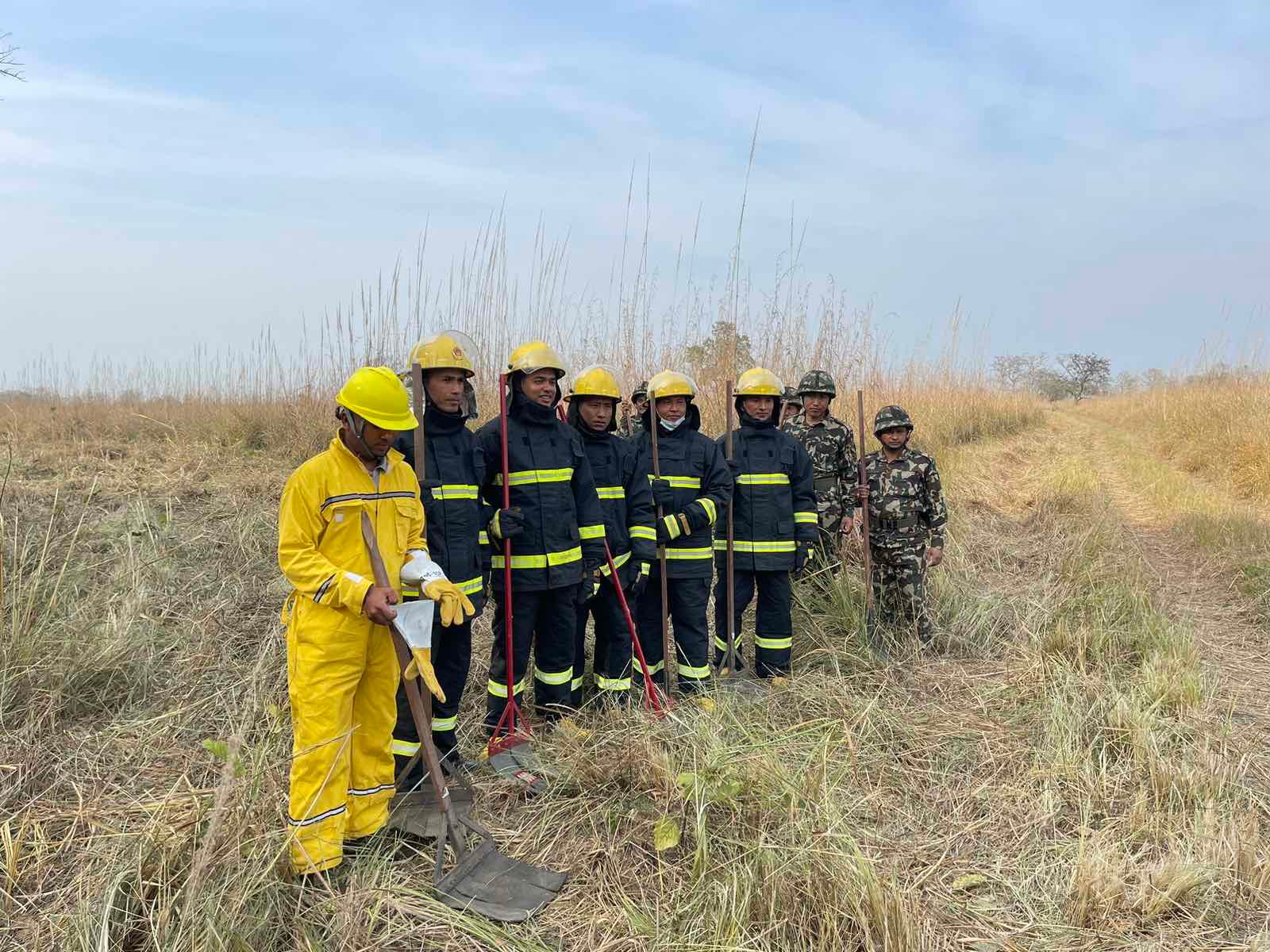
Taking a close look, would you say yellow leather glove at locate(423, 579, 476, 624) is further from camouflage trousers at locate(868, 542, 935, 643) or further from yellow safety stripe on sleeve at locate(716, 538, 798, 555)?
camouflage trousers at locate(868, 542, 935, 643)

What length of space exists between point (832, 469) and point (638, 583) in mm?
2107

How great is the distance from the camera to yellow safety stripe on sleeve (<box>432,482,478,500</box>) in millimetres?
3621

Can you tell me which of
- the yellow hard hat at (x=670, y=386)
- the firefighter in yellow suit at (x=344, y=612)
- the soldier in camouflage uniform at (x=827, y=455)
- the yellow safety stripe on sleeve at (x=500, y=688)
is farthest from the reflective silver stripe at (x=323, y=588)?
the soldier in camouflage uniform at (x=827, y=455)

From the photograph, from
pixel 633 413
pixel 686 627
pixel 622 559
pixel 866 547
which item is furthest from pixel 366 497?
pixel 633 413

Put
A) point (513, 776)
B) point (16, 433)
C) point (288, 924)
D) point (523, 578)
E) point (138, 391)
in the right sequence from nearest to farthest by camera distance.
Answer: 1. point (288, 924)
2. point (513, 776)
3. point (523, 578)
4. point (16, 433)
5. point (138, 391)

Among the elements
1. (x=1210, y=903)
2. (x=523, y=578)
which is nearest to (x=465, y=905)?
(x=523, y=578)

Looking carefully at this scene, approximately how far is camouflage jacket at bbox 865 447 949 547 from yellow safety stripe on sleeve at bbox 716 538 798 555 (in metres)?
0.93

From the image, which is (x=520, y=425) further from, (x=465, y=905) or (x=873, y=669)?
(x=873, y=669)

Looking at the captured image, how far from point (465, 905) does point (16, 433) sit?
10.4 m

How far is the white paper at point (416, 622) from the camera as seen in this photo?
282 cm

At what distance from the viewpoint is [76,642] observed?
4.17 metres

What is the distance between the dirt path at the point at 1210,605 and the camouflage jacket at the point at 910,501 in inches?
74.2

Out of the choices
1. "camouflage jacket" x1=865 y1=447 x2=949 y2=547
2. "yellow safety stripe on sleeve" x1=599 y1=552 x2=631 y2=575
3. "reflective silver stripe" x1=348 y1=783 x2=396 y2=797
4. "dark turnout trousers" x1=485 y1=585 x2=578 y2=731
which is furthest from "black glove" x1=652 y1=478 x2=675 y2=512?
"reflective silver stripe" x1=348 y1=783 x2=396 y2=797

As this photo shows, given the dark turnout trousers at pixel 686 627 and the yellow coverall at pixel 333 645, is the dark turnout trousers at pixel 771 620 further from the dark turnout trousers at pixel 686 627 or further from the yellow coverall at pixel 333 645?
the yellow coverall at pixel 333 645
